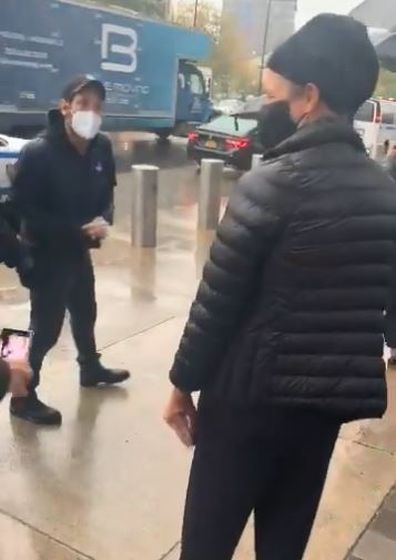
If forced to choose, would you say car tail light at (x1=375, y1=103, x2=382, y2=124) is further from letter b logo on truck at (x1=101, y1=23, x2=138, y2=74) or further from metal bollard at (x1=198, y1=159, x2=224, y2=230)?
metal bollard at (x1=198, y1=159, x2=224, y2=230)

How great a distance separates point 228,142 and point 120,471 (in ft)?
40.6

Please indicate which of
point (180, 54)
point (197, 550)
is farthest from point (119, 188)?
point (197, 550)

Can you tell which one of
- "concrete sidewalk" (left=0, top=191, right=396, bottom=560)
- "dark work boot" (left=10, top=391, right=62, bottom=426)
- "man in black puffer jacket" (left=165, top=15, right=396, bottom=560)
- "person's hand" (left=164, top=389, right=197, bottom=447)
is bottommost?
"concrete sidewalk" (left=0, top=191, right=396, bottom=560)

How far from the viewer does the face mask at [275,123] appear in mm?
1798

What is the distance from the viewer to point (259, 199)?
161 centimetres

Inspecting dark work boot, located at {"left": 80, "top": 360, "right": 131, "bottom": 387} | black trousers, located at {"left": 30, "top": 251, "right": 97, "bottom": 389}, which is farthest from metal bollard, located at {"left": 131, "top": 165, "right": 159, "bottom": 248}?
black trousers, located at {"left": 30, "top": 251, "right": 97, "bottom": 389}

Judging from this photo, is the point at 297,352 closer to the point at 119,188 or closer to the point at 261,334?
the point at 261,334

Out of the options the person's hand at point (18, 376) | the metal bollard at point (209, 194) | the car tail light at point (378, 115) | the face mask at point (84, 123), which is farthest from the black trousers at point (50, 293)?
the car tail light at point (378, 115)

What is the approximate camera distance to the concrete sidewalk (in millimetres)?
2816

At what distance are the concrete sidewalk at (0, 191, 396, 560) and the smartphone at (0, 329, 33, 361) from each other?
0.94m

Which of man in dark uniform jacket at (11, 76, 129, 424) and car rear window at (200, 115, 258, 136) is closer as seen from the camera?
man in dark uniform jacket at (11, 76, 129, 424)

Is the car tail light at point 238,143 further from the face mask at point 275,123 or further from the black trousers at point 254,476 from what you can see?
the black trousers at point 254,476

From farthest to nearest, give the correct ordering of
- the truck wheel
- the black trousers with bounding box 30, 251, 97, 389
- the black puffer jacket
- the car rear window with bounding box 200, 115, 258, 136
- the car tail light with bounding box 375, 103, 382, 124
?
the truck wheel → the car tail light with bounding box 375, 103, 382, 124 → the car rear window with bounding box 200, 115, 258, 136 → the black trousers with bounding box 30, 251, 97, 389 → the black puffer jacket

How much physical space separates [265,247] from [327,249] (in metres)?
0.15
